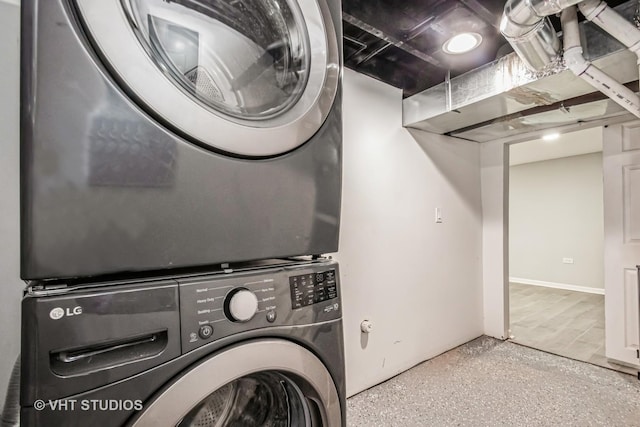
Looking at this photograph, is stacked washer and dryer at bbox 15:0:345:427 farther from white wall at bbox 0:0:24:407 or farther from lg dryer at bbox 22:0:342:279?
white wall at bbox 0:0:24:407

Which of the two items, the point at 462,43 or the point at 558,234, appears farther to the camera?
the point at 558,234

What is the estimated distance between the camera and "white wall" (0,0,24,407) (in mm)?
889

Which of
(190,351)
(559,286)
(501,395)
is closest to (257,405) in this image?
(190,351)

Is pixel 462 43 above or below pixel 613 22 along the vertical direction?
above

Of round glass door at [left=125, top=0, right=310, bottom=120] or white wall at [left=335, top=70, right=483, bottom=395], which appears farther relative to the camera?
white wall at [left=335, top=70, right=483, bottom=395]

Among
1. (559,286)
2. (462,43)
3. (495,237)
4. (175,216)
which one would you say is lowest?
A: (559,286)

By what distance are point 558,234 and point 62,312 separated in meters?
6.10

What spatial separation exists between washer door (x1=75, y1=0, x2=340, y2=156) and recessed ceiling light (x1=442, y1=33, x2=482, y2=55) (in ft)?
3.65

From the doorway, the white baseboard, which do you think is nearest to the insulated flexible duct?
the doorway

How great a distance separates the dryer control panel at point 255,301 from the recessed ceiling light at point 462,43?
1533 mm

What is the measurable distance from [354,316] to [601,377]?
1795 mm

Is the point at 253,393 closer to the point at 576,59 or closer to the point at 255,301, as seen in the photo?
the point at 255,301

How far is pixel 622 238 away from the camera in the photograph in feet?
7.04

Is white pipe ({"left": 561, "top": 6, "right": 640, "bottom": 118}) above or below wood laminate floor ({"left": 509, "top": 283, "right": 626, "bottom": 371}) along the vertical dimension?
above
